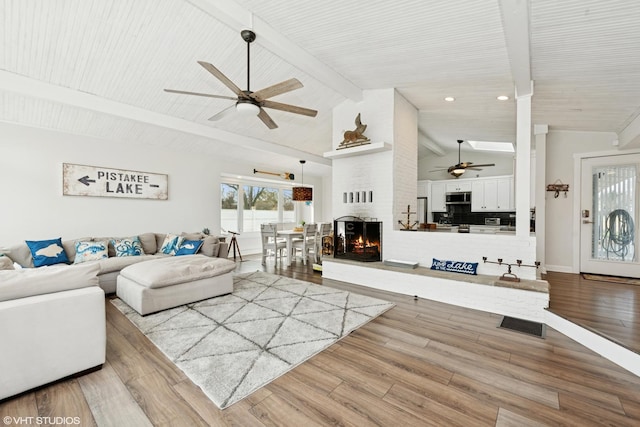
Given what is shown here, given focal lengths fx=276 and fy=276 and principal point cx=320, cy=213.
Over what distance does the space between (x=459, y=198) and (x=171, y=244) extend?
715cm

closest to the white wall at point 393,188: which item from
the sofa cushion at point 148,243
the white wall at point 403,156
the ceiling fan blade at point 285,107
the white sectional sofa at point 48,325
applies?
the white wall at point 403,156

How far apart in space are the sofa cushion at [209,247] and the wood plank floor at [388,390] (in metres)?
2.79

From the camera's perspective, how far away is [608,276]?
4723mm

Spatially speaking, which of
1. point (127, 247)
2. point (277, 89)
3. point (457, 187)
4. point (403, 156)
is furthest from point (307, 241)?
point (457, 187)

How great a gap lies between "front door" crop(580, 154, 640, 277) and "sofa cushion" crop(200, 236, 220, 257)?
22.3 ft

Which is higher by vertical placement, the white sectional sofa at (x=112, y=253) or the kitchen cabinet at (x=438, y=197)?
the kitchen cabinet at (x=438, y=197)

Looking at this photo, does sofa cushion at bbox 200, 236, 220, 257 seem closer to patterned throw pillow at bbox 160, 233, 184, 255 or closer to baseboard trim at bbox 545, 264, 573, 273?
patterned throw pillow at bbox 160, 233, 184, 255

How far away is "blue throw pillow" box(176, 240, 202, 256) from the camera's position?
504 cm

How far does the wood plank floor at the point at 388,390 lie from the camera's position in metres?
1.63

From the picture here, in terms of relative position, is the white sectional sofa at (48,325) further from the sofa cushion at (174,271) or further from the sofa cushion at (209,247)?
the sofa cushion at (209,247)

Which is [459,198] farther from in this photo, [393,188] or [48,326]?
[48,326]

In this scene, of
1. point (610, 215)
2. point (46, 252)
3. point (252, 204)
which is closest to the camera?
point (46, 252)

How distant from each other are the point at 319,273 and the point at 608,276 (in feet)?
16.3

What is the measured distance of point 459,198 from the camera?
7648 mm
